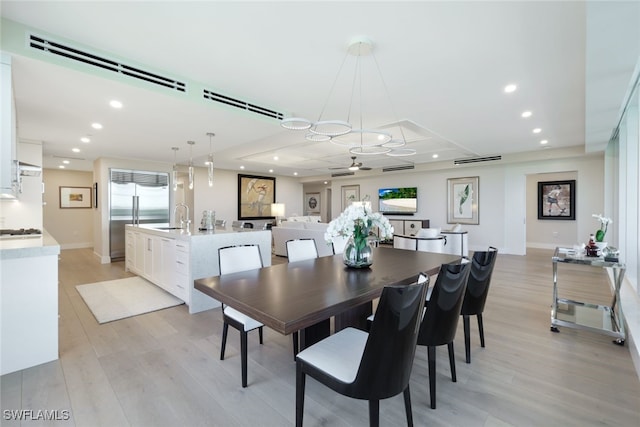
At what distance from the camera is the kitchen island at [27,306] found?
2.19 metres

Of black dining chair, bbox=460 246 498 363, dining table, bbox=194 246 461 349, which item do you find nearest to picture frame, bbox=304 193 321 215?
dining table, bbox=194 246 461 349

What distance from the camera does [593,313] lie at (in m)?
3.28

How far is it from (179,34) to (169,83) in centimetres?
79

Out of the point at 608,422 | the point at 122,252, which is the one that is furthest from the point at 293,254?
the point at 122,252

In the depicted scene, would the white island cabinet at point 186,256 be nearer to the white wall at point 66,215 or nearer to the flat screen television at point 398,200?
the white wall at point 66,215

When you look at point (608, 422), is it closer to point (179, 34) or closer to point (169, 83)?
point (179, 34)

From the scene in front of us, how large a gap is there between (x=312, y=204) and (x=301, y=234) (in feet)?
26.8

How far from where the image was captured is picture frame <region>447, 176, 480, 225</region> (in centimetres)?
830

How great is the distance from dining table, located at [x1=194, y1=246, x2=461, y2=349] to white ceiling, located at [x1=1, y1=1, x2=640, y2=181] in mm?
1896

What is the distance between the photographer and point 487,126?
483 centimetres

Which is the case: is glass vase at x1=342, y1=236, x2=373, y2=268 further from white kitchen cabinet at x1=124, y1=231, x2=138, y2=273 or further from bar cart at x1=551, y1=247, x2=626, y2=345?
white kitchen cabinet at x1=124, y1=231, x2=138, y2=273

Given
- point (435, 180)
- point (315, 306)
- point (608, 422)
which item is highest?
point (435, 180)

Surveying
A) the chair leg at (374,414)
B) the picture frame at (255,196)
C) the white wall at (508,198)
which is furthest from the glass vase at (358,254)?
the picture frame at (255,196)

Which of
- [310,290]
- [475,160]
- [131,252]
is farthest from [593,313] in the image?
[131,252]
